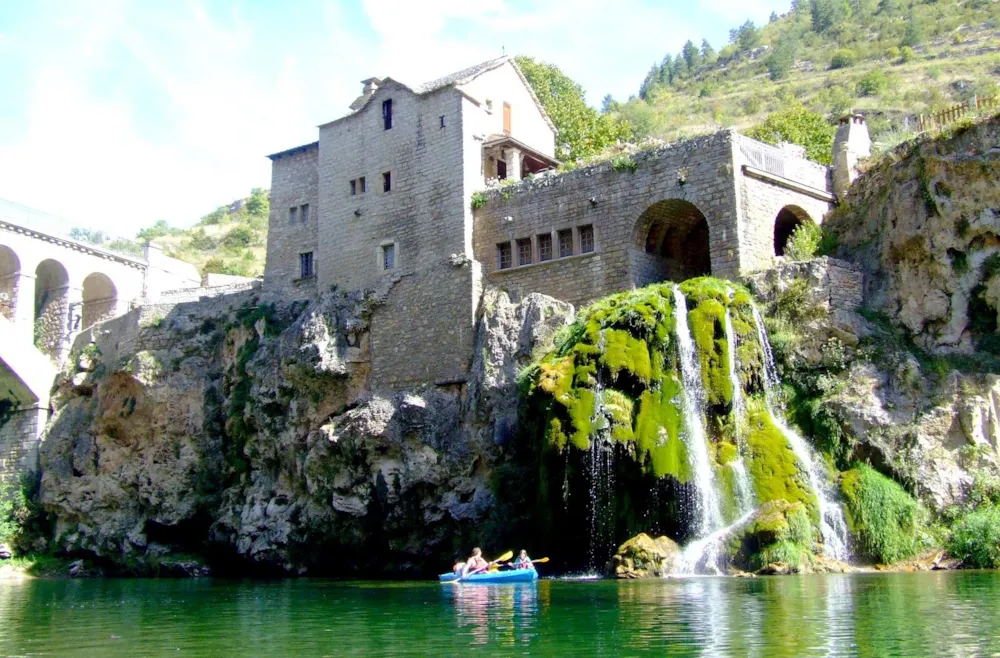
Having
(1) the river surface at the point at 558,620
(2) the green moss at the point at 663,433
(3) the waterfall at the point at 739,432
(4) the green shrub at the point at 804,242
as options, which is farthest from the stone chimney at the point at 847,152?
(1) the river surface at the point at 558,620

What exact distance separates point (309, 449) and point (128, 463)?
31.9ft

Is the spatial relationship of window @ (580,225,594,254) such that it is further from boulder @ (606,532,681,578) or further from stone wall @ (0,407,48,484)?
stone wall @ (0,407,48,484)

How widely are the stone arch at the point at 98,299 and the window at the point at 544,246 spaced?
2162cm

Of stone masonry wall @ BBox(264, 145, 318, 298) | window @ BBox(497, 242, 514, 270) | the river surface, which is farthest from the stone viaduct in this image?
the river surface

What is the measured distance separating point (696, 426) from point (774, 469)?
1.98 m

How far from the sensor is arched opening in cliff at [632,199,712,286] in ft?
105

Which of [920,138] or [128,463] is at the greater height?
[920,138]

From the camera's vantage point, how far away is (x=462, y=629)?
16297 mm

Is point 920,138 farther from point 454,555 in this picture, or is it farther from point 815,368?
point 454,555

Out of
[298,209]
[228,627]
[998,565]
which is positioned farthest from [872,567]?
[298,209]

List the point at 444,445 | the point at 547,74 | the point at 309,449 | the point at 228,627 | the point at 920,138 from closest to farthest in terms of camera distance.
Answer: the point at 228,627, the point at 920,138, the point at 444,445, the point at 309,449, the point at 547,74

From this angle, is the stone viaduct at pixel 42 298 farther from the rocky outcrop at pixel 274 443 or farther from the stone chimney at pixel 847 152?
the stone chimney at pixel 847 152

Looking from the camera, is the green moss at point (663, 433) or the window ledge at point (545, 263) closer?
the green moss at point (663, 433)

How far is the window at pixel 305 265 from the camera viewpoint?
39625 millimetres
